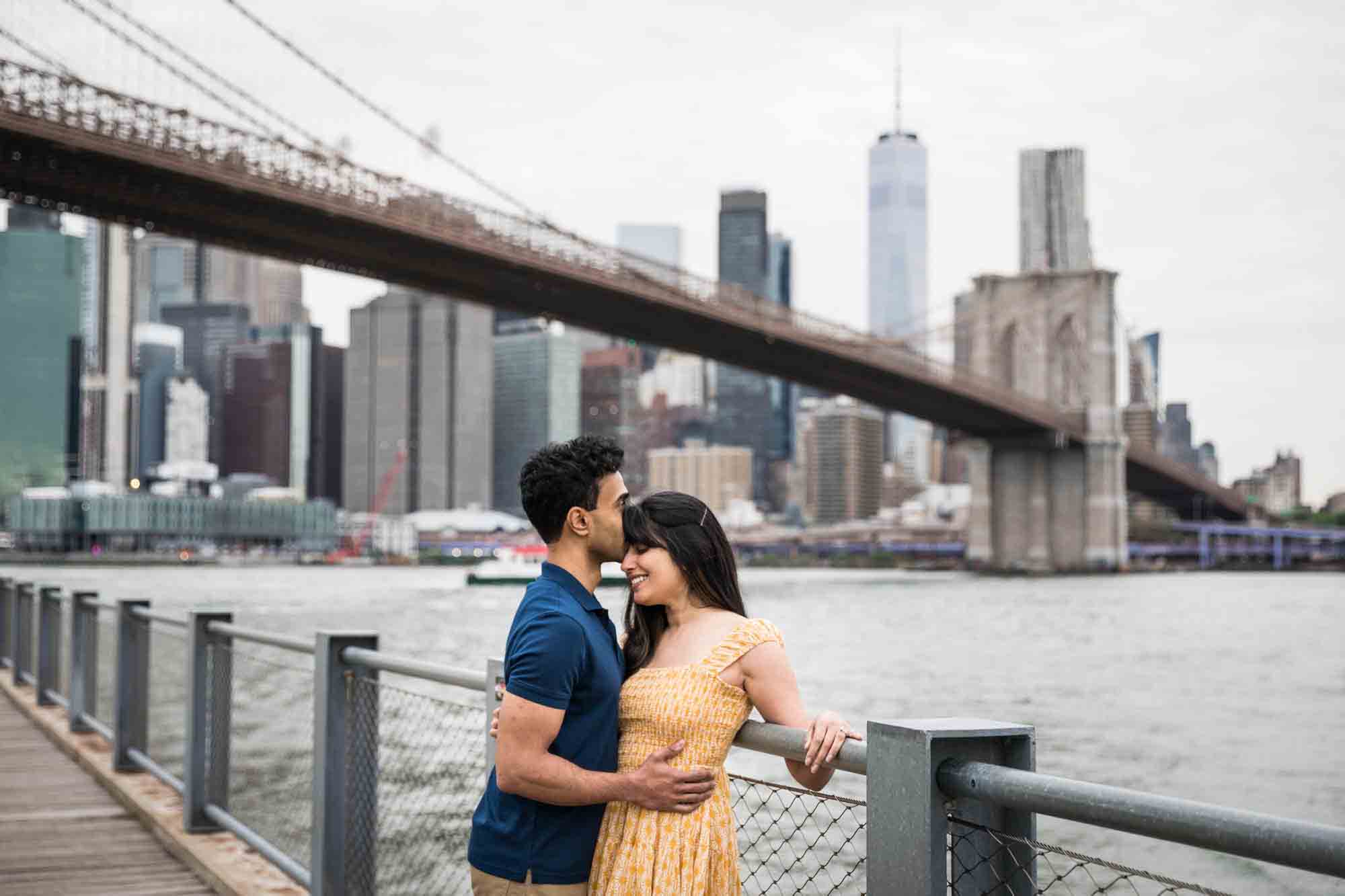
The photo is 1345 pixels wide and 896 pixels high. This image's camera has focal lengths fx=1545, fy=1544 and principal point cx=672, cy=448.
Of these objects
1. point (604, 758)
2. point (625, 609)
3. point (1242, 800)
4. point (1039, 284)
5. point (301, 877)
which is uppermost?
point (1039, 284)

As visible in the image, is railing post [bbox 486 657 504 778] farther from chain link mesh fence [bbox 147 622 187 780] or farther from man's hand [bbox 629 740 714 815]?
chain link mesh fence [bbox 147 622 187 780]

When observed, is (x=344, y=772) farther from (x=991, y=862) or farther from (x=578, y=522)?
(x=991, y=862)

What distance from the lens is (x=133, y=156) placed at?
26297 millimetres

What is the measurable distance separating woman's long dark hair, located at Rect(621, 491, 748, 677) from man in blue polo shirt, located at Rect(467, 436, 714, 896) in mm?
36

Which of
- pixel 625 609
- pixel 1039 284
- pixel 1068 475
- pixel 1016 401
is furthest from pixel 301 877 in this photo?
pixel 1039 284

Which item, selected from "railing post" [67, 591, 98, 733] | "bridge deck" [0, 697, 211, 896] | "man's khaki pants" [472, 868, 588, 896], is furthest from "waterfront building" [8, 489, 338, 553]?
"man's khaki pants" [472, 868, 588, 896]

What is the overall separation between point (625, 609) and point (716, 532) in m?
0.23

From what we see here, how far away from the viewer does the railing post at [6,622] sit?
10.4m

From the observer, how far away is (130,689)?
580 centimetres

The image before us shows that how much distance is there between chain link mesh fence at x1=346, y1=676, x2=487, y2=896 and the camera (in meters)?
3.71

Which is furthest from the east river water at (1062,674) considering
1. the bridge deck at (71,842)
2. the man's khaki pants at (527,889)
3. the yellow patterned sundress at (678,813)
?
the yellow patterned sundress at (678,813)

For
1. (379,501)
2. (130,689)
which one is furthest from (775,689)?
(379,501)

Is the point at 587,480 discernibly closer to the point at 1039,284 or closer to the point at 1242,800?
the point at 1242,800

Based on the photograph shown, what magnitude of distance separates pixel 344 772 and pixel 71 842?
64.4 inches
